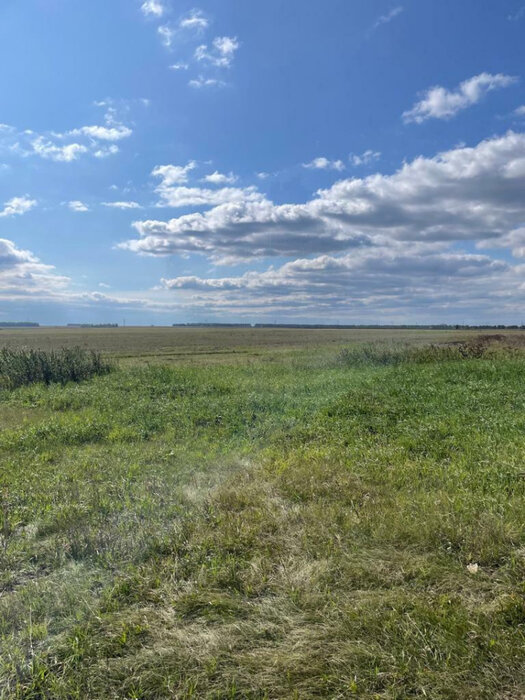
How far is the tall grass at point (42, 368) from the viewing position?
16062 millimetres

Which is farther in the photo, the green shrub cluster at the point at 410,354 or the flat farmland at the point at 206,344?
the flat farmland at the point at 206,344

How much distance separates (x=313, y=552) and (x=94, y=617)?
190 centimetres

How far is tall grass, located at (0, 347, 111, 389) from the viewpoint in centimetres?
1606

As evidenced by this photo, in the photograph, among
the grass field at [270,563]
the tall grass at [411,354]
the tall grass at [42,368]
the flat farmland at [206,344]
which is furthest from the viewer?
the flat farmland at [206,344]

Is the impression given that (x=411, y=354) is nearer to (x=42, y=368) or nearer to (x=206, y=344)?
(x=42, y=368)

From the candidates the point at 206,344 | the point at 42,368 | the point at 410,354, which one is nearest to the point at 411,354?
the point at 410,354

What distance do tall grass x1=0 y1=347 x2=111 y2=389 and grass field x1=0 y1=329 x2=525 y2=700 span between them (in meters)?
8.22

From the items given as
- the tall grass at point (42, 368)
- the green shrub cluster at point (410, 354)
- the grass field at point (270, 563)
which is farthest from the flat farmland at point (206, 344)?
the grass field at point (270, 563)

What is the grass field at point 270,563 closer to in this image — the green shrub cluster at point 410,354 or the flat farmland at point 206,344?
the green shrub cluster at point 410,354

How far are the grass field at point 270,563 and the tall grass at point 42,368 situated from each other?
8220mm

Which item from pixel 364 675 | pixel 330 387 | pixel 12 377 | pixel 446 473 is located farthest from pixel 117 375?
pixel 364 675

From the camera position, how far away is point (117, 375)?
16.5m

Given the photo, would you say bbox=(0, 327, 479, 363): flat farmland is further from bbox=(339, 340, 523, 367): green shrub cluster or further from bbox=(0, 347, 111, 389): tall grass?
bbox=(0, 347, 111, 389): tall grass

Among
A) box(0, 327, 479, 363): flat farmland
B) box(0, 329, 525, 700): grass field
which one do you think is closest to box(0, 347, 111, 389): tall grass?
box(0, 329, 525, 700): grass field
